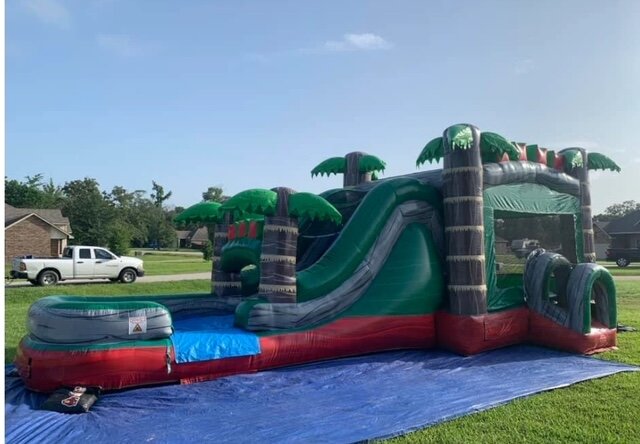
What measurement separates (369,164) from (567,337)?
4113 millimetres

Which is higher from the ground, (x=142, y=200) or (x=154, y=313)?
(x=142, y=200)

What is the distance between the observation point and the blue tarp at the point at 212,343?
16.4 feet

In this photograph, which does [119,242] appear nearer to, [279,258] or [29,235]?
[29,235]

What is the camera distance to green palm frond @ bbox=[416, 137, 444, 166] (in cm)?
670

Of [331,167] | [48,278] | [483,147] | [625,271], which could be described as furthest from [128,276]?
[625,271]

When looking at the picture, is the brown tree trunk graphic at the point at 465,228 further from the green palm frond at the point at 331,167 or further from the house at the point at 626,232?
the house at the point at 626,232

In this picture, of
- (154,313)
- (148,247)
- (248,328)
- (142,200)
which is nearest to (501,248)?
(248,328)

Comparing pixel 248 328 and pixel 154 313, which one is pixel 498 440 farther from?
pixel 154 313

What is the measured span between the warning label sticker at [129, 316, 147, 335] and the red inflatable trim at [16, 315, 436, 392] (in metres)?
0.17

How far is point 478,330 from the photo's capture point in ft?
20.5

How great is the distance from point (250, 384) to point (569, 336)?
160 inches

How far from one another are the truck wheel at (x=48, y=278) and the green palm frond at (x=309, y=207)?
11.9 meters

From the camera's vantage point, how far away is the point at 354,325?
601cm

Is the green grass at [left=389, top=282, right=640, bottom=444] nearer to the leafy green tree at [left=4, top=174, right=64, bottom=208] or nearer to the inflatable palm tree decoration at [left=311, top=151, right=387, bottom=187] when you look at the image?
the inflatable palm tree decoration at [left=311, top=151, right=387, bottom=187]
